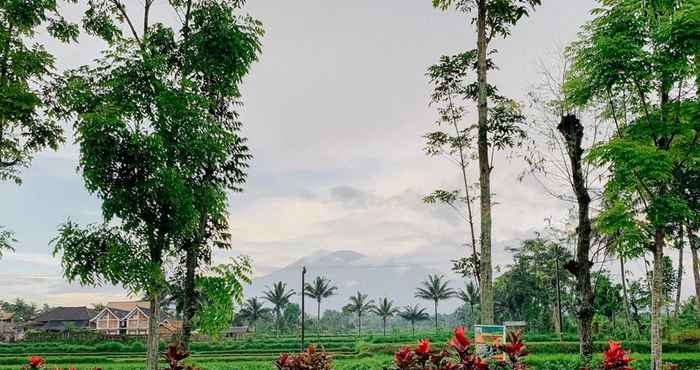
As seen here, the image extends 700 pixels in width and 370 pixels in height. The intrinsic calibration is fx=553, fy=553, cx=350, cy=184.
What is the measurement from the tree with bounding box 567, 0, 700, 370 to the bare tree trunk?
18mm

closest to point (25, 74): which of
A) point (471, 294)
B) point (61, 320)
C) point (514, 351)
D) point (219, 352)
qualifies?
point (514, 351)

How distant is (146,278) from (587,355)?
10079 millimetres

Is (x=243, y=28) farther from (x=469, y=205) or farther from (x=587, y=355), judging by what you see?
(x=587, y=355)

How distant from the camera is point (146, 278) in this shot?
9.20 m

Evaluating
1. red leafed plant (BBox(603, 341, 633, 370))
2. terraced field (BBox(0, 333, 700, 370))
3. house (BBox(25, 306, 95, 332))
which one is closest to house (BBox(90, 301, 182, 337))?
house (BBox(25, 306, 95, 332))

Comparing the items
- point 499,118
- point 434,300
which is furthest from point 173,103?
point 434,300

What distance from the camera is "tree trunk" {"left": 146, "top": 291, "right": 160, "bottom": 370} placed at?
9445 millimetres

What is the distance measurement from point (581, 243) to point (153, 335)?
10.2 meters

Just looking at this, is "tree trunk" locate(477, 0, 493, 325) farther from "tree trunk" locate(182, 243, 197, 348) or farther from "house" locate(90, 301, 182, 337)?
"house" locate(90, 301, 182, 337)

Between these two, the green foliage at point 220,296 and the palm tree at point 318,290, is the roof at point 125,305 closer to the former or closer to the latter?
the palm tree at point 318,290

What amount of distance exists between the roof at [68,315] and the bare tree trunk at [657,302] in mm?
69740

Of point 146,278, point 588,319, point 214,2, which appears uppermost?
point 214,2

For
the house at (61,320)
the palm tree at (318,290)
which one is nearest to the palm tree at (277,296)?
the palm tree at (318,290)

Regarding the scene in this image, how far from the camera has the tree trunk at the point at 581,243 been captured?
13.4m
